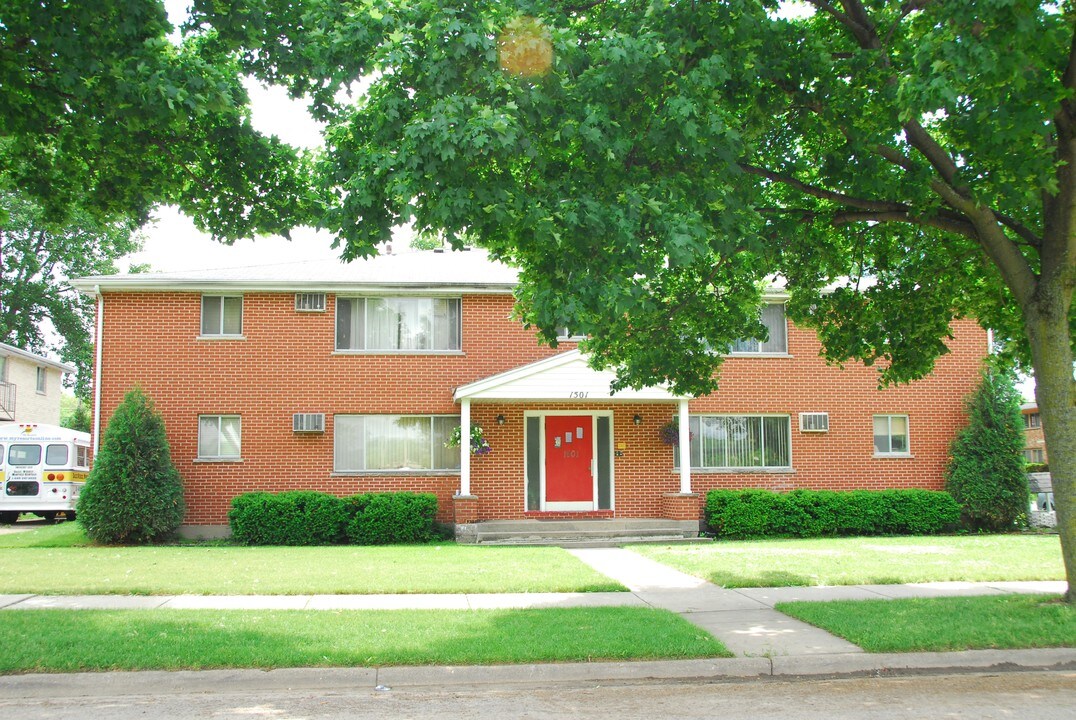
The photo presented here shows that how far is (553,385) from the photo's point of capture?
1869cm

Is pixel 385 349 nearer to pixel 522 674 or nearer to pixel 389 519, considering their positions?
pixel 389 519

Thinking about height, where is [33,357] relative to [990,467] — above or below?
above

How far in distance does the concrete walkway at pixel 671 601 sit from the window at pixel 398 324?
9.28 metres

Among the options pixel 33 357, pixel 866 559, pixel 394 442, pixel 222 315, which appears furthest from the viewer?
pixel 33 357

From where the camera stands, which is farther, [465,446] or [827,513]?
[827,513]

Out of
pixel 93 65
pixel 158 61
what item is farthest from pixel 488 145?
pixel 93 65

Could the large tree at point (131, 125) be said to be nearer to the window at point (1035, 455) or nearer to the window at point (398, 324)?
the window at point (398, 324)

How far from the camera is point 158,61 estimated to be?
8438mm

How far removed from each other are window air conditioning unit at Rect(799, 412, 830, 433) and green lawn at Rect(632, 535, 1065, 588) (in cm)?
269

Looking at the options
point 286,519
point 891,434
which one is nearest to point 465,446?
point 286,519

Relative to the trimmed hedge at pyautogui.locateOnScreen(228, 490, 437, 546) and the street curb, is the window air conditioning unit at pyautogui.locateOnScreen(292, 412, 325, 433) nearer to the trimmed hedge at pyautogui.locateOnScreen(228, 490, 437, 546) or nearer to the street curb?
the trimmed hedge at pyautogui.locateOnScreen(228, 490, 437, 546)

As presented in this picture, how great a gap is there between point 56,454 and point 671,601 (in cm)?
2117

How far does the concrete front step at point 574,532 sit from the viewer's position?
58.6 ft

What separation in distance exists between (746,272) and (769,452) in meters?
9.27
